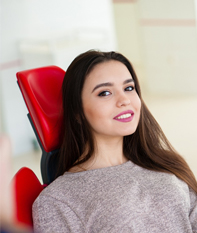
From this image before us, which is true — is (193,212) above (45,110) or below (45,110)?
below

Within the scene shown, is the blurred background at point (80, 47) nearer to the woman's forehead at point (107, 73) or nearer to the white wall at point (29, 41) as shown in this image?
the white wall at point (29, 41)

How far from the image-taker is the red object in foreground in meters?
1.04

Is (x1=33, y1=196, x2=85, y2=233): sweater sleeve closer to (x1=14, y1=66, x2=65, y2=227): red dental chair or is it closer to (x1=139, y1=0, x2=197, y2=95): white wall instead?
(x1=14, y1=66, x2=65, y2=227): red dental chair

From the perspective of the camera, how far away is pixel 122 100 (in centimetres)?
118

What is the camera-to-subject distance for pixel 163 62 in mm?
5680

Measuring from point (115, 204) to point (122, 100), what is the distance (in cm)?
33

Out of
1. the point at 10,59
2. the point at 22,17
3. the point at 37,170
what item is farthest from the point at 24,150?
the point at 22,17

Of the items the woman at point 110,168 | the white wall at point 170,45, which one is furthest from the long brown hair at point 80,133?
the white wall at point 170,45

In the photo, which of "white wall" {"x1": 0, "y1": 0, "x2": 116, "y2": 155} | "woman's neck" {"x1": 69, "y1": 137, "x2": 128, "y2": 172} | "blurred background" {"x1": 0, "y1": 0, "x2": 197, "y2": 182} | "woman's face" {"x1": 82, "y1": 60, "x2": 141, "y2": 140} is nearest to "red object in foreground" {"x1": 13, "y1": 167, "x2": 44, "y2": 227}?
"woman's neck" {"x1": 69, "y1": 137, "x2": 128, "y2": 172}

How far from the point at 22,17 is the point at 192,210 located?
10.5ft

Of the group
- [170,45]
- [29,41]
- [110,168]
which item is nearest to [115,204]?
[110,168]

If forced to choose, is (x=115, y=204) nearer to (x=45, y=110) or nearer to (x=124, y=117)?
(x=124, y=117)

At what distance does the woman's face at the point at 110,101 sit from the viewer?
118cm

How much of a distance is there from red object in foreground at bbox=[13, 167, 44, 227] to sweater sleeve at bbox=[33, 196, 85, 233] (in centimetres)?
3
